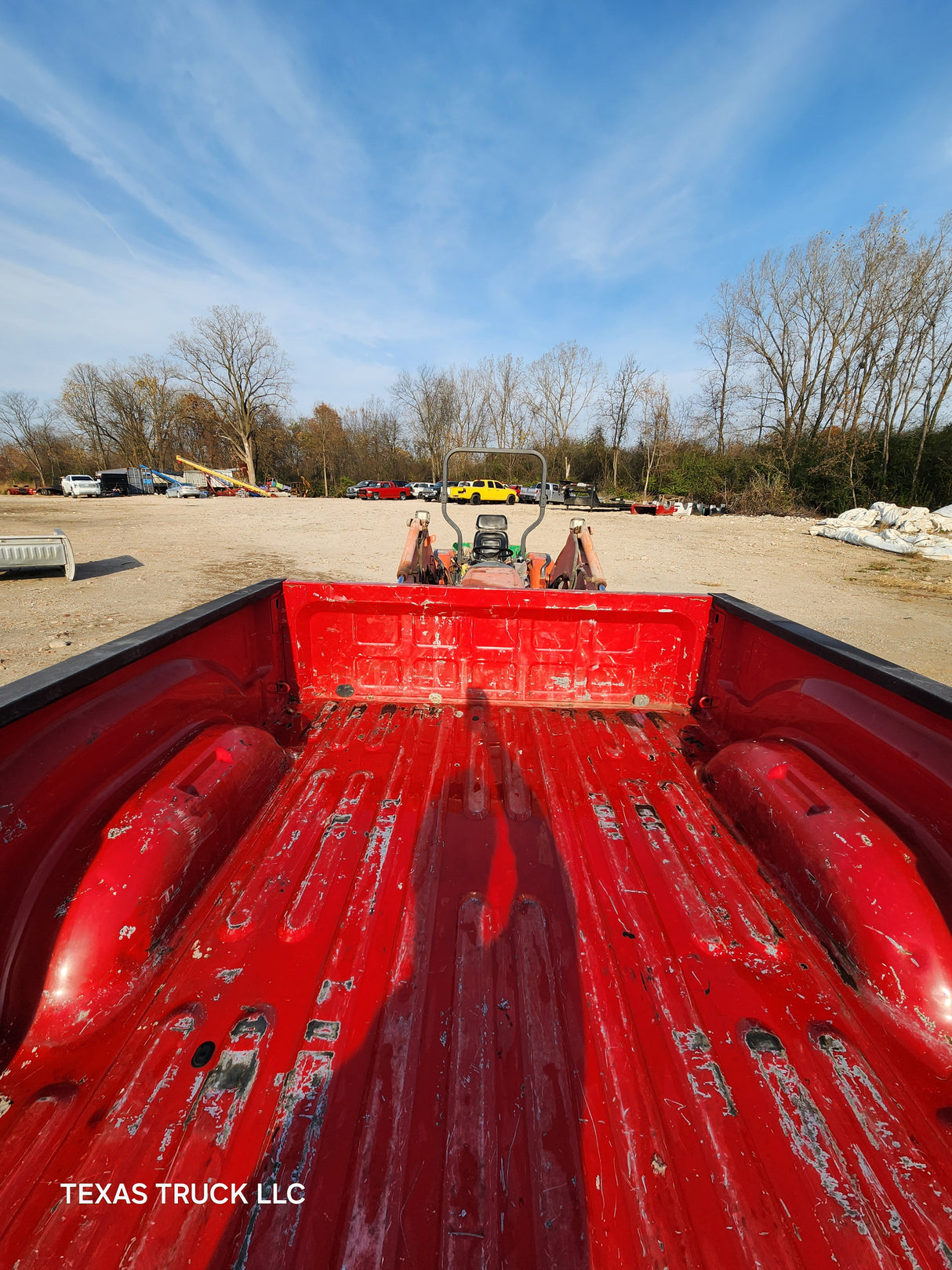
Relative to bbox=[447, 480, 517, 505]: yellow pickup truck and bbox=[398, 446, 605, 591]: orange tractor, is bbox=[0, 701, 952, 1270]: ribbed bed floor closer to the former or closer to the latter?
bbox=[398, 446, 605, 591]: orange tractor

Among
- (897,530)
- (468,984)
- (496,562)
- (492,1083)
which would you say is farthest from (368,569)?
(897,530)

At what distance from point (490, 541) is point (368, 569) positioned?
5312mm

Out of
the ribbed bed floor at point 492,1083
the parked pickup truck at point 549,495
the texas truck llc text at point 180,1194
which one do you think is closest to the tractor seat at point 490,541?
the ribbed bed floor at point 492,1083

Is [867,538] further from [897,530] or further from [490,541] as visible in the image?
[490,541]

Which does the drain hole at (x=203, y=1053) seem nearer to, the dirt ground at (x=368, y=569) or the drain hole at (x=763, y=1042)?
the drain hole at (x=763, y=1042)

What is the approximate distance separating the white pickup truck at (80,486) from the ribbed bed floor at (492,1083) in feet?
124

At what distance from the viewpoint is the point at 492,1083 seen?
1.30 metres

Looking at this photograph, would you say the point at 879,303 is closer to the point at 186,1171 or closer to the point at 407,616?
the point at 407,616

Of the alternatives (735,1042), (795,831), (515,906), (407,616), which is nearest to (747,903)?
(795,831)

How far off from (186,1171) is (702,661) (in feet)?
9.32

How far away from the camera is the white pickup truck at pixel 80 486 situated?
3112 cm

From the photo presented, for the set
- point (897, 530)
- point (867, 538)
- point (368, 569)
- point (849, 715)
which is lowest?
point (368, 569)

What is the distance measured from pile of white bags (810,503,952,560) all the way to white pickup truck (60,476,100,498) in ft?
120

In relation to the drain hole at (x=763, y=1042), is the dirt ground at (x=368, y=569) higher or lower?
lower
